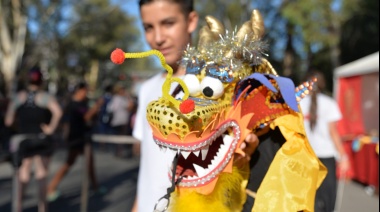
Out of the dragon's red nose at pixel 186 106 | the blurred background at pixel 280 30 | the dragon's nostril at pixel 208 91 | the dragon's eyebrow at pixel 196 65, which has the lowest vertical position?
the dragon's red nose at pixel 186 106

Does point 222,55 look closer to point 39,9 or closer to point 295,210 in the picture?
point 295,210

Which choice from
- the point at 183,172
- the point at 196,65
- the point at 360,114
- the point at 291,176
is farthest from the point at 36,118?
the point at 360,114

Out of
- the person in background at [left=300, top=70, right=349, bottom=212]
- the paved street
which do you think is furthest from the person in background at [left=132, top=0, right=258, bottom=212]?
the paved street

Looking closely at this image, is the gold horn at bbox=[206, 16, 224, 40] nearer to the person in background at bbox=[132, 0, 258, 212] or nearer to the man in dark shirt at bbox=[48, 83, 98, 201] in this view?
the person in background at bbox=[132, 0, 258, 212]

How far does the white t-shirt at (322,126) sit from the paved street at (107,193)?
2.18 m

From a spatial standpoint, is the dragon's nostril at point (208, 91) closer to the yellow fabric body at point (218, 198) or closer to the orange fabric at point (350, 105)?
the yellow fabric body at point (218, 198)

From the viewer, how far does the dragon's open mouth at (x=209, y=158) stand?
172 centimetres

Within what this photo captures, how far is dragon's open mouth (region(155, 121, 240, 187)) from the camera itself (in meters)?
1.72

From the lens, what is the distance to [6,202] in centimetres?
659

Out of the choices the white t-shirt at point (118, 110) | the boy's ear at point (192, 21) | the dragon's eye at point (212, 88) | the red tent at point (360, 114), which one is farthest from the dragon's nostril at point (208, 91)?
the white t-shirt at point (118, 110)

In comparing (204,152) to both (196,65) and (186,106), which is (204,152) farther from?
(196,65)

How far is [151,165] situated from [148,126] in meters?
0.18

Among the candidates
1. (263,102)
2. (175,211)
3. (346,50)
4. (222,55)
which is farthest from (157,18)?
(346,50)

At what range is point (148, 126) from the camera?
216 cm
